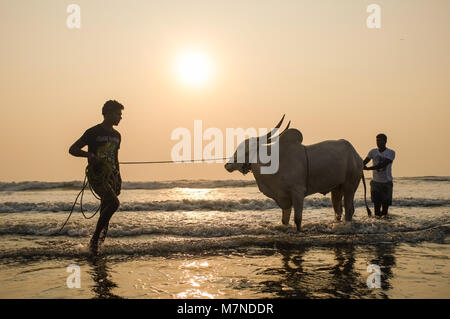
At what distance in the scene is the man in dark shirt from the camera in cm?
617

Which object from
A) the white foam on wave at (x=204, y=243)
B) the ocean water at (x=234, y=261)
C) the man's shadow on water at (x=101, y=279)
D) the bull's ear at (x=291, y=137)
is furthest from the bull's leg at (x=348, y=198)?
the man's shadow on water at (x=101, y=279)

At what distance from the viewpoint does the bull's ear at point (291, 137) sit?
338 inches

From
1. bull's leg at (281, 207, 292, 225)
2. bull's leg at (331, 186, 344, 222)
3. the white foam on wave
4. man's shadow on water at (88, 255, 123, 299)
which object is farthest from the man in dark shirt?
bull's leg at (331, 186, 344, 222)

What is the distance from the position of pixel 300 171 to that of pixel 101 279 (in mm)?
4453

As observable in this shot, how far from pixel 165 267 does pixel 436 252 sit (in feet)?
13.4

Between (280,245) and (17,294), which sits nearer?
(17,294)

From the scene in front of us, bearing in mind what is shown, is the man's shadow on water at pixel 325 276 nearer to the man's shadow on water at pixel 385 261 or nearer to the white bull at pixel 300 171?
the man's shadow on water at pixel 385 261

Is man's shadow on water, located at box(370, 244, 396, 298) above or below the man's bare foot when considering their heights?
below

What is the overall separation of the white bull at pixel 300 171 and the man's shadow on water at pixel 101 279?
3.12m

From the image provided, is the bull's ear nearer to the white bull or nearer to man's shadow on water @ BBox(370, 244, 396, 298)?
the white bull

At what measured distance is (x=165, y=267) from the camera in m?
5.78
